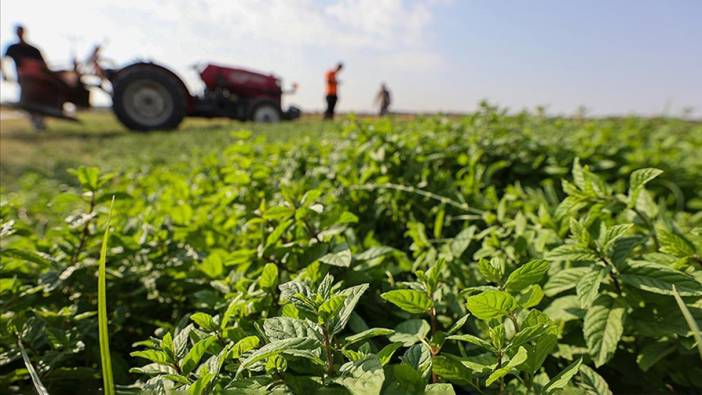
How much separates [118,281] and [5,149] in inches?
461

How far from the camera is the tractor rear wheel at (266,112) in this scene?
1255cm

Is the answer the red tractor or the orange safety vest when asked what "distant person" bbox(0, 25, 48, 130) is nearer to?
the red tractor

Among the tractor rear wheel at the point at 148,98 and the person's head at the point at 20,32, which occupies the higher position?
the person's head at the point at 20,32

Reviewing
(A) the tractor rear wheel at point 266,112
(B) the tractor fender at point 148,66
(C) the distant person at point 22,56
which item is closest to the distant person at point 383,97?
(A) the tractor rear wheel at point 266,112

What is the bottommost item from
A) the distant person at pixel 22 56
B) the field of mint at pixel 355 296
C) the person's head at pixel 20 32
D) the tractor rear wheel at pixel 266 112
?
the field of mint at pixel 355 296

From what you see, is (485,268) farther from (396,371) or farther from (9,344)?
(9,344)

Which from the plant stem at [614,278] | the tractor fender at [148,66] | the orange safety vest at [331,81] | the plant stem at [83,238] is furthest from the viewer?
the orange safety vest at [331,81]

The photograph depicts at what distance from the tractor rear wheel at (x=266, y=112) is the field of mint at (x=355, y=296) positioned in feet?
35.5

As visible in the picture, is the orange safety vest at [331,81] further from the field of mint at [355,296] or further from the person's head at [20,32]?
the field of mint at [355,296]

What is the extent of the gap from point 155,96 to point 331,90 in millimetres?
6614

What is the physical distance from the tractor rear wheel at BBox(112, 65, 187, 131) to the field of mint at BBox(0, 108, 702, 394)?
27.5 feet

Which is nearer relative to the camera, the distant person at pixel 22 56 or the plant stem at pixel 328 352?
the plant stem at pixel 328 352

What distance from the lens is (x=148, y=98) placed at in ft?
31.4

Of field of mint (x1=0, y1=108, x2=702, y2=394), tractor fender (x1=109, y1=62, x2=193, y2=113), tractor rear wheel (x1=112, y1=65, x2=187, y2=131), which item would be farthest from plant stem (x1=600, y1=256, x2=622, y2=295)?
tractor fender (x1=109, y1=62, x2=193, y2=113)
